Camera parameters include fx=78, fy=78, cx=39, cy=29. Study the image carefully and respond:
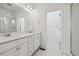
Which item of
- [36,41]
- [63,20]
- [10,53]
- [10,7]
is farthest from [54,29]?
[10,53]

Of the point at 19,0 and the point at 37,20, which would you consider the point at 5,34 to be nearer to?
the point at 19,0

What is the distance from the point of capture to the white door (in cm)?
225

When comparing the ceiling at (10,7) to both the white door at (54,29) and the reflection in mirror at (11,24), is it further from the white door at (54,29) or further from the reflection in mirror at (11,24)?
the white door at (54,29)

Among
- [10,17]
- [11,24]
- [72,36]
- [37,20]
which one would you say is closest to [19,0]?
[10,17]

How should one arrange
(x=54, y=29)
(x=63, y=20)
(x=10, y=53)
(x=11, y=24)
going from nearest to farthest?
(x=10, y=53) < (x=11, y=24) < (x=63, y=20) < (x=54, y=29)

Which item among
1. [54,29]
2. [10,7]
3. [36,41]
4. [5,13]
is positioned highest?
[10,7]

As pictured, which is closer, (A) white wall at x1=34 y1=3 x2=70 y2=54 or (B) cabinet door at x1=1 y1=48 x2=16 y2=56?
(B) cabinet door at x1=1 y1=48 x2=16 y2=56

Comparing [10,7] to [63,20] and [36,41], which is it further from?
[63,20]

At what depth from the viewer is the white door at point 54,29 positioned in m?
2.25

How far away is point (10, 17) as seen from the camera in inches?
64.8

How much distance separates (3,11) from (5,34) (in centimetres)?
44

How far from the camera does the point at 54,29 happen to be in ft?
8.16

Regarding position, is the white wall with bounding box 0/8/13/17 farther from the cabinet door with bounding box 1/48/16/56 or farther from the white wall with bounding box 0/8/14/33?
the cabinet door with bounding box 1/48/16/56

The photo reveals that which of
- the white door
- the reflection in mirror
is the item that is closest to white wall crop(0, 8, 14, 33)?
the reflection in mirror
